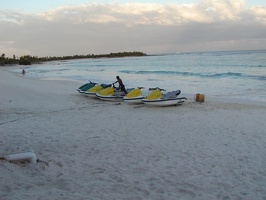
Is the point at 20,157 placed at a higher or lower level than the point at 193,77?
lower

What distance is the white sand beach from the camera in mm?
4273

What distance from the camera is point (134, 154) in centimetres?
592

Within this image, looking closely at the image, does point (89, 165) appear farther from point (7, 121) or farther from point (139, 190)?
point (7, 121)

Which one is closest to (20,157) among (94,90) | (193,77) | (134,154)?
(134,154)

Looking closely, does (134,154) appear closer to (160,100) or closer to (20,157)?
(20,157)

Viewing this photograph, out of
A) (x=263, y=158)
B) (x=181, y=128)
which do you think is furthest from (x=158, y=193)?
(x=181, y=128)

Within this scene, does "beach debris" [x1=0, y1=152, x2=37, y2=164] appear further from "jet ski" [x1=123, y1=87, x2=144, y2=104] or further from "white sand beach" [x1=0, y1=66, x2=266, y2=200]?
"jet ski" [x1=123, y1=87, x2=144, y2=104]

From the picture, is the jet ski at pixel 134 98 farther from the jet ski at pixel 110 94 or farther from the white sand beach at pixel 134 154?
the white sand beach at pixel 134 154

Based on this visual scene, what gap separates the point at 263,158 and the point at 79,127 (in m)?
4.61

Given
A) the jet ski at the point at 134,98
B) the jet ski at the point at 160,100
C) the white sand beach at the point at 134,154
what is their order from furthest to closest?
the jet ski at the point at 134,98
the jet ski at the point at 160,100
the white sand beach at the point at 134,154

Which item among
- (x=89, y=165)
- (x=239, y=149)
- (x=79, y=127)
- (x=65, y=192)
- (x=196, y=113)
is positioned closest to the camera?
(x=65, y=192)

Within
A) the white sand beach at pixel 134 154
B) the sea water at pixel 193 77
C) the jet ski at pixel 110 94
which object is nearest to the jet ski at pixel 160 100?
the white sand beach at pixel 134 154

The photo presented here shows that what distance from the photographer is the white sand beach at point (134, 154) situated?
4.27 meters

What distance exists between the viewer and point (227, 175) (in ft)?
16.3
